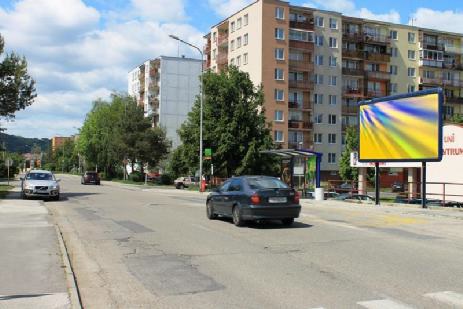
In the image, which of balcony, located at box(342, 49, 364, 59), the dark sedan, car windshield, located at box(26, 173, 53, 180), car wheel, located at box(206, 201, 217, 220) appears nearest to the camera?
the dark sedan

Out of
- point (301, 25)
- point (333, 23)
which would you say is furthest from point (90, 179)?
point (333, 23)

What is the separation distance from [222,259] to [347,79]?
7600cm

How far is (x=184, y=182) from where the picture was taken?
58.9 metres

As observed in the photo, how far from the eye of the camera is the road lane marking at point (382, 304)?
21.4 ft

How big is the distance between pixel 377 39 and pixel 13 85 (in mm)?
66531

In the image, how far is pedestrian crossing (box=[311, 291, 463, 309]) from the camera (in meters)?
6.55

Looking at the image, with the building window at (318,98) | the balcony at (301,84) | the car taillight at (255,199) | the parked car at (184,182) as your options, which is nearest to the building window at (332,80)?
the building window at (318,98)

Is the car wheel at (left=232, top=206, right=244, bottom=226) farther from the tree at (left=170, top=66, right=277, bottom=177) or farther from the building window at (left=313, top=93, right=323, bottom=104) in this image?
the building window at (left=313, top=93, right=323, bottom=104)

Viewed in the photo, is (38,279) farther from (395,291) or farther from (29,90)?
(29,90)

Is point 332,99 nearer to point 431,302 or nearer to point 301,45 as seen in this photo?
point 301,45

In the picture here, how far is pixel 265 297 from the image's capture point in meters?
7.11

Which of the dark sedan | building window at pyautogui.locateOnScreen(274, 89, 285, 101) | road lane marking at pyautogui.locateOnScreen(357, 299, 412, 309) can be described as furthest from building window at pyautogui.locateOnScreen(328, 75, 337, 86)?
road lane marking at pyautogui.locateOnScreen(357, 299, 412, 309)

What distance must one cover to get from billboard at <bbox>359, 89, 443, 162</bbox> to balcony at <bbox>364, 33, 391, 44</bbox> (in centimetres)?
6006

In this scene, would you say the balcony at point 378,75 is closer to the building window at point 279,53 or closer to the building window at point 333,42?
the building window at point 333,42
